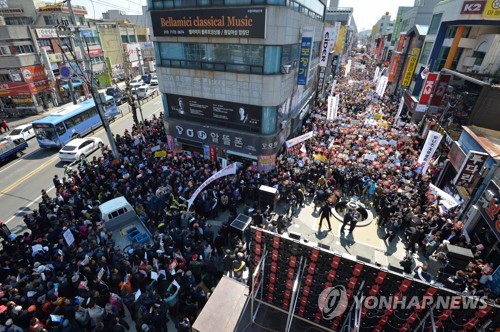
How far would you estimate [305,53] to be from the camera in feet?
61.5

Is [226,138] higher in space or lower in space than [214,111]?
lower

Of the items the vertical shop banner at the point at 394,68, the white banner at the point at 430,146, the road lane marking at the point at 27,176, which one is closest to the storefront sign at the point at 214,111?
the white banner at the point at 430,146

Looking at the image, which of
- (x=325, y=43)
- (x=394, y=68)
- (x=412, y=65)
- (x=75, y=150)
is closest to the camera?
(x=75, y=150)

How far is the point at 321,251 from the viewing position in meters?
7.58

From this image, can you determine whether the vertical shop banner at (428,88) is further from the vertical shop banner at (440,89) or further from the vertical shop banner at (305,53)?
the vertical shop banner at (305,53)

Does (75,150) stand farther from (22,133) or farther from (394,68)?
(394,68)

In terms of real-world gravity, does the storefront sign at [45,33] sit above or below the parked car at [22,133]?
above

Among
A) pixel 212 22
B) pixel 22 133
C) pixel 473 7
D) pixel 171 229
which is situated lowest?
pixel 22 133

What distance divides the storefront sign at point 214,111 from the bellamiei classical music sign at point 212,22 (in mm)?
4382

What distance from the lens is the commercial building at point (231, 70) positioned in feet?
48.6

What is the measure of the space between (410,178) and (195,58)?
1694 centimetres

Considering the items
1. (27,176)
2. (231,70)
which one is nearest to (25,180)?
(27,176)

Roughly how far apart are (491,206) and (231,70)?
15821 mm

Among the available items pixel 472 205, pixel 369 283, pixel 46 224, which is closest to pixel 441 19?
pixel 472 205
